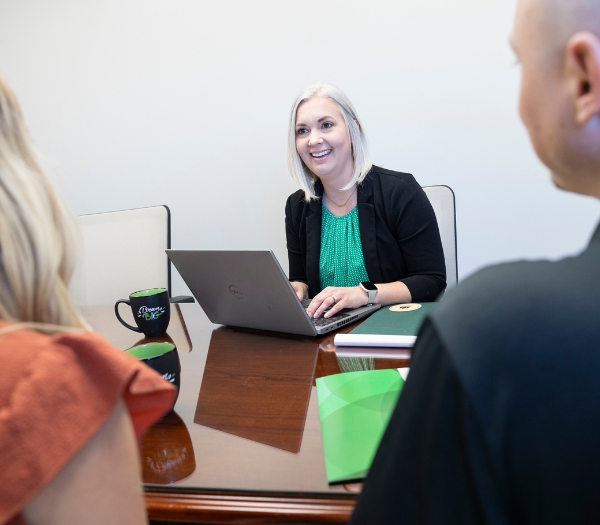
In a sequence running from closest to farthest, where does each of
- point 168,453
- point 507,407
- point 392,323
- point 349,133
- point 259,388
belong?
point 507,407
point 168,453
point 259,388
point 392,323
point 349,133

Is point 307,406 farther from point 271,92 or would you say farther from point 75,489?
point 271,92

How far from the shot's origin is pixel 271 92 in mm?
2406

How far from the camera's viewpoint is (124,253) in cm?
206

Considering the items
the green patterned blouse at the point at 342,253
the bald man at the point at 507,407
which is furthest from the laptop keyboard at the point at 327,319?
the bald man at the point at 507,407

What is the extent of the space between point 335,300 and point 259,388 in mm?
453

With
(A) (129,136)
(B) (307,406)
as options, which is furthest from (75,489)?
(A) (129,136)

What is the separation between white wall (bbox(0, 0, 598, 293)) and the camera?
2188 mm

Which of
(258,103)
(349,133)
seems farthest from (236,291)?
(258,103)

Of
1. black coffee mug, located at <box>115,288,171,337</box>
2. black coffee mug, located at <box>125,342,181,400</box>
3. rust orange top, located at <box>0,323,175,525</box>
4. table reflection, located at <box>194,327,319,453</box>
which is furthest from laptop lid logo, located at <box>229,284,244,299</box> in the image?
rust orange top, located at <box>0,323,175,525</box>

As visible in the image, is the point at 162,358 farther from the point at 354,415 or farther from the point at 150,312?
the point at 150,312

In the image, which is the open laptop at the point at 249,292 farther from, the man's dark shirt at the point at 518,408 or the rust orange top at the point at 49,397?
the man's dark shirt at the point at 518,408

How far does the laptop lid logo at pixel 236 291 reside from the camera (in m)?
1.16

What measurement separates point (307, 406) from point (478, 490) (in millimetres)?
487

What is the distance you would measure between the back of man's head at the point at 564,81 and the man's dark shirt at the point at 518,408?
0.13 meters
